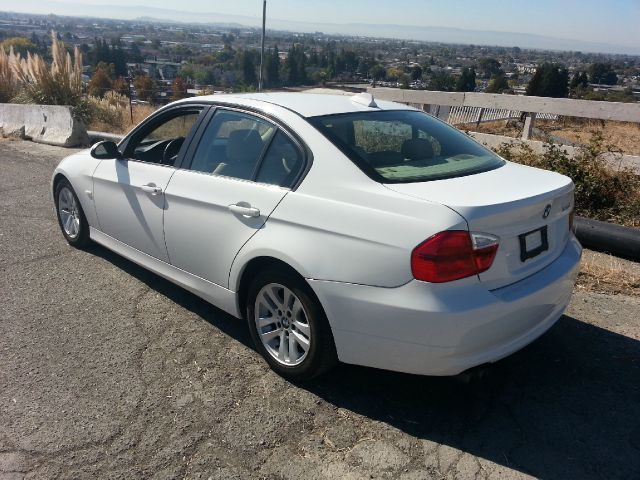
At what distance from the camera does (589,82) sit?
1348 cm

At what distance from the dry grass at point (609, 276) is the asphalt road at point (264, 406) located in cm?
30

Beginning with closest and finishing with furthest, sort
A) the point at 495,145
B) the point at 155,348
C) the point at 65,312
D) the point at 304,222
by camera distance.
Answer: the point at 304,222, the point at 155,348, the point at 65,312, the point at 495,145

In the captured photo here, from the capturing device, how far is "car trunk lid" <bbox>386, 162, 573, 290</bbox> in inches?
105

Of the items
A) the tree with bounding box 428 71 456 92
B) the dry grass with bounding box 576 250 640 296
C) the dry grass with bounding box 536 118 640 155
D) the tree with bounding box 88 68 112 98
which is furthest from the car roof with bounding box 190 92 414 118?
the tree with bounding box 88 68 112 98

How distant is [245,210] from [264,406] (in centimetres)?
114

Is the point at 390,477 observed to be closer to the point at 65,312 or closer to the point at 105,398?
the point at 105,398

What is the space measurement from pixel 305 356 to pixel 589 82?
1314cm

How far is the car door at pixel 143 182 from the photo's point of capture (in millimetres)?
4035

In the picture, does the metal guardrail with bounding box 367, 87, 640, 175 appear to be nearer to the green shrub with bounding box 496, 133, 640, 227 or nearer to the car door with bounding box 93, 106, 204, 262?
the green shrub with bounding box 496, 133, 640, 227

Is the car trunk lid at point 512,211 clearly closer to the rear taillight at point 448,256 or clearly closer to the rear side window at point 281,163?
the rear taillight at point 448,256

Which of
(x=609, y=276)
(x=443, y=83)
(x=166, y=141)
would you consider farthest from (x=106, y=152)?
(x=443, y=83)

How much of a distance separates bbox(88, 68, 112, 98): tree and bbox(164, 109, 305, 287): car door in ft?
39.8

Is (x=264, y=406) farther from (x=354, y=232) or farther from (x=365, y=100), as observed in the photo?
(x=365, y=100)

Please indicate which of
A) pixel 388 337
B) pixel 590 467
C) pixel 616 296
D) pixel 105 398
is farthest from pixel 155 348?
pixel 616 296
